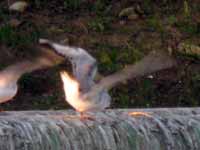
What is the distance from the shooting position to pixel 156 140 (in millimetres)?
4301

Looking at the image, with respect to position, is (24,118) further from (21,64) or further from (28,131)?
(21,64)

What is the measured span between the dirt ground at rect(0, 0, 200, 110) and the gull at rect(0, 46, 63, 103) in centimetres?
138

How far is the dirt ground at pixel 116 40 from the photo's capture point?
634 centimetres

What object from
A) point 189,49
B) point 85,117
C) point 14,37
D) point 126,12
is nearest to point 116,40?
point 126,12

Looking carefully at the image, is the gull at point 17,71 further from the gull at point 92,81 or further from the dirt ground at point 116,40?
the dirt ground at point 116,40

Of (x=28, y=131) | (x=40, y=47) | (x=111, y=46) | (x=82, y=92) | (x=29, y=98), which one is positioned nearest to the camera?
(x=28, y=131)

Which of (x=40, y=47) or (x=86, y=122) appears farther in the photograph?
(x=40, y=47)

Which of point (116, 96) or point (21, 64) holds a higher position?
point (21, 64)

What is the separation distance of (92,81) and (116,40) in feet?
7.37

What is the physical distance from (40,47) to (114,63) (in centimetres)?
163

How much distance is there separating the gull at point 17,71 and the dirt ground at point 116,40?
4.54 feet

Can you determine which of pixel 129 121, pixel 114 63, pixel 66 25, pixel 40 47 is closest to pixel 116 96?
pixel 114 63

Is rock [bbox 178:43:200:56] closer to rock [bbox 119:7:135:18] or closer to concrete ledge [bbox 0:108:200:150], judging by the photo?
rock [bbox 119:7:135:18]

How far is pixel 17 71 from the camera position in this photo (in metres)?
4.68
